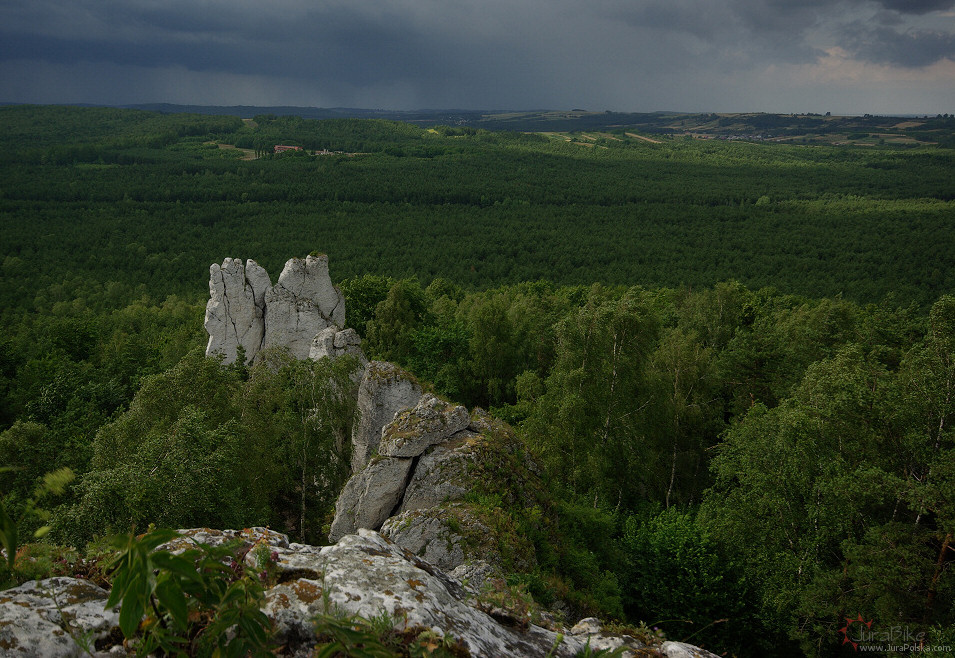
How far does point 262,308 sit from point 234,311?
1670 millimetres

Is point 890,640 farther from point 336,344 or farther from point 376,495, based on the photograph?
point 336,344

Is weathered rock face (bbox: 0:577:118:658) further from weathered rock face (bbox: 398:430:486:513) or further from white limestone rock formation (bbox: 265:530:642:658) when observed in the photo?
weathered rock face (bbox: 398:430:486:513)

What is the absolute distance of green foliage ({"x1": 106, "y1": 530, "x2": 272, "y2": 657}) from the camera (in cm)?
280

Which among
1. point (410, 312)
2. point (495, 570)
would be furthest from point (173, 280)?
point (495, 570)

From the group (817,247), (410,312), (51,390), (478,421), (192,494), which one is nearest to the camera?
(192,494)

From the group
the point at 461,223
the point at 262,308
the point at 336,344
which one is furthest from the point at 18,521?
the point at 461,223

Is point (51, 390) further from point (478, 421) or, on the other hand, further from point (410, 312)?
point (478, 421)

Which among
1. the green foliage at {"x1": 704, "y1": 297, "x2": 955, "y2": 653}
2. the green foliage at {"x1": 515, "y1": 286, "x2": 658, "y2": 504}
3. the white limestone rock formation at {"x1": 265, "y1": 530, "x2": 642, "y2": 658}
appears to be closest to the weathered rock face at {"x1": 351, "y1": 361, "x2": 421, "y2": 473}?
the green foliage at {"x1": 515, "y1": 286, "x2": 658, "y2": 504}

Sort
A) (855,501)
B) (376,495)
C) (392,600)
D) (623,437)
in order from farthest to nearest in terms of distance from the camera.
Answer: (623,437) → (855,501) → (376,495) → (392,600)

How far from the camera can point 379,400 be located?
20.0 meters

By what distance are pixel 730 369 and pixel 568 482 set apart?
12.1 meters

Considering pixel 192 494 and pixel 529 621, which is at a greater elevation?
pixel 529 621

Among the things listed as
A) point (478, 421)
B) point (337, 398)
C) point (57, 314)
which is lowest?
point (57, 314)

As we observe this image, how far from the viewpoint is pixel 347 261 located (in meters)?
93.6
